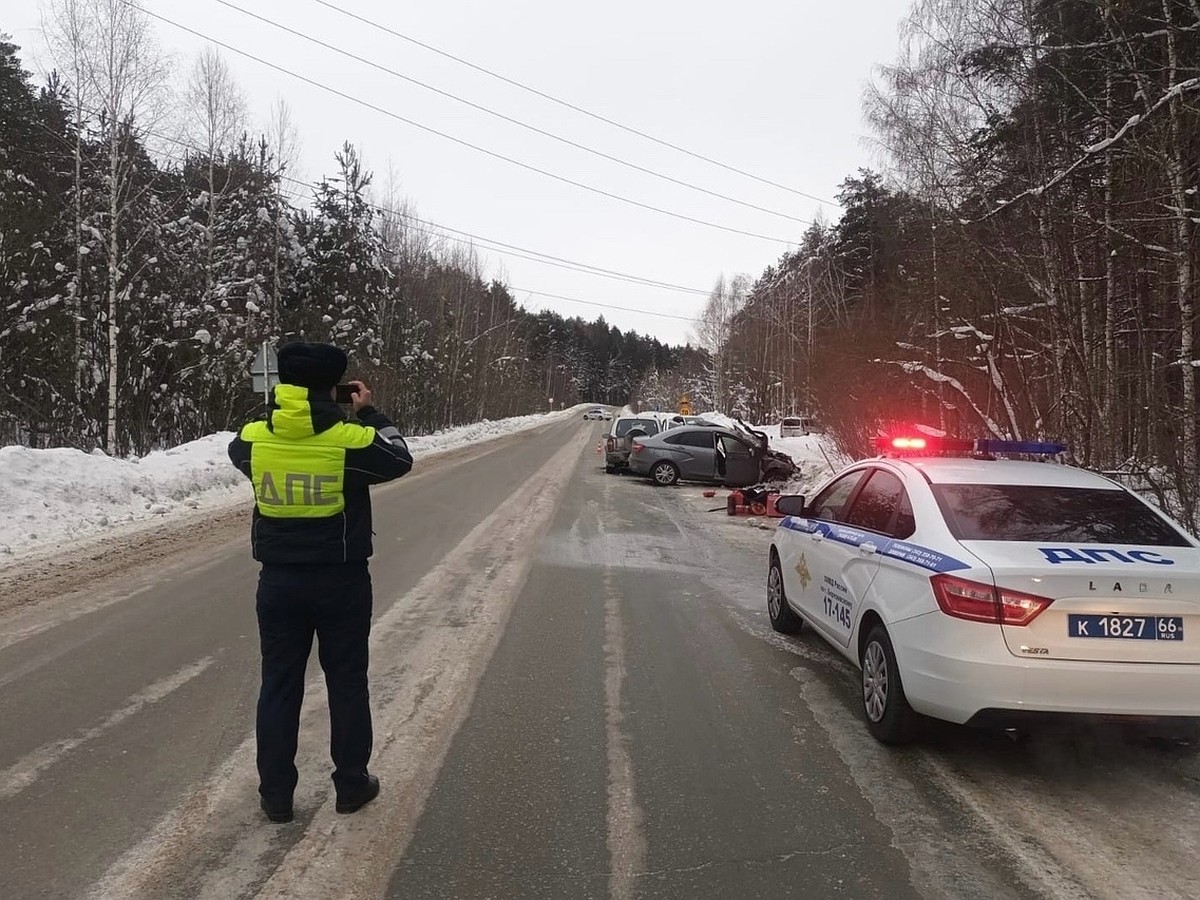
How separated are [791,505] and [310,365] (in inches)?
155

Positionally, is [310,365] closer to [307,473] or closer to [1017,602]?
[307,473]

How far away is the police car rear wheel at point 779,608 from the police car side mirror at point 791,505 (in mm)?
657

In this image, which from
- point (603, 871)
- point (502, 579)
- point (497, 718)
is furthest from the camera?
point (502, 579)

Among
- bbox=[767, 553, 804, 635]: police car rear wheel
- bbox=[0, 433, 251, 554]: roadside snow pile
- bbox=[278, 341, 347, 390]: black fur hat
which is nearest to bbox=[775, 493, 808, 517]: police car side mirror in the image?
bbox=[767, 553, 804, 635]: police car rear wheel

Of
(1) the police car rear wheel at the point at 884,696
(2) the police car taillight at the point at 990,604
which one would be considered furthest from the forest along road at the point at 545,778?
(2) the police car taillight at the point at 990,604

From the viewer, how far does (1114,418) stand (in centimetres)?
1061

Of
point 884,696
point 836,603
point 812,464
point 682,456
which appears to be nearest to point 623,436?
point 682,456

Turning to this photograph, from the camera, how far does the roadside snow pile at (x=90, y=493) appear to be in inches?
411

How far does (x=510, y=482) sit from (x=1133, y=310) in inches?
491

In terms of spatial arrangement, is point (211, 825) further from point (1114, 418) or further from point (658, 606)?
point (1114, 418)

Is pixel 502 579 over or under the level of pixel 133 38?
under

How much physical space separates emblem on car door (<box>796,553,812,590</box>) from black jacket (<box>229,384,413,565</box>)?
3.59 meters

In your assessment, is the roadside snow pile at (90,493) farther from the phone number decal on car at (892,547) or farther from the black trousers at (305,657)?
the phone number decal on car at (892,547)

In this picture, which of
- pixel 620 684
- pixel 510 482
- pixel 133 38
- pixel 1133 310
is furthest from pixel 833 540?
pixel 133 38
